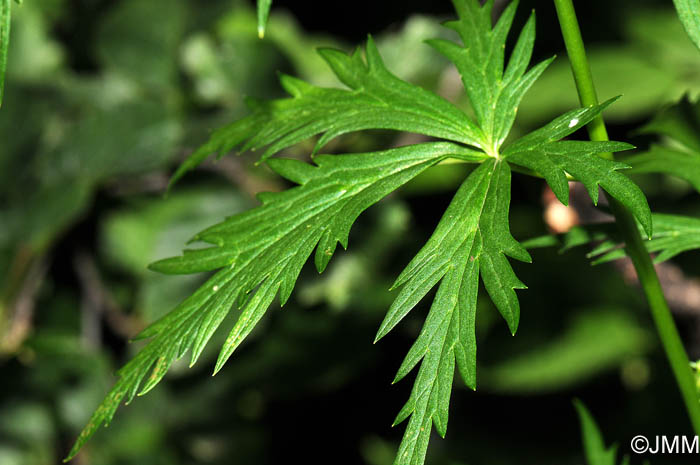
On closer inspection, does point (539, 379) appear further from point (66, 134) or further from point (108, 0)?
point (108, 0)

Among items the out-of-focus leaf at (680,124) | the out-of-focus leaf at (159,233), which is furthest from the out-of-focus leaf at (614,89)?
the out-of-focus leaf at (680,124)

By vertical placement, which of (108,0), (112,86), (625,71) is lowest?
(112,86)

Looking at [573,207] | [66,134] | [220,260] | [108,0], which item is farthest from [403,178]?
[108,0]

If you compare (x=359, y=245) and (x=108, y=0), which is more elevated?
(x=108, y=0)

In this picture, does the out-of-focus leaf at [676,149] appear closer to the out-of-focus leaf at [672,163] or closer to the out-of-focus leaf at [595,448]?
the out-of-focus leaf at [672,163]

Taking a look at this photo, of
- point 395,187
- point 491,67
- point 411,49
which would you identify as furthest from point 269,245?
point 411,49

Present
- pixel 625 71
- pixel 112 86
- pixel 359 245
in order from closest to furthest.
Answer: pixel 359 245 → pixel 112 86 → pixel 625 71
